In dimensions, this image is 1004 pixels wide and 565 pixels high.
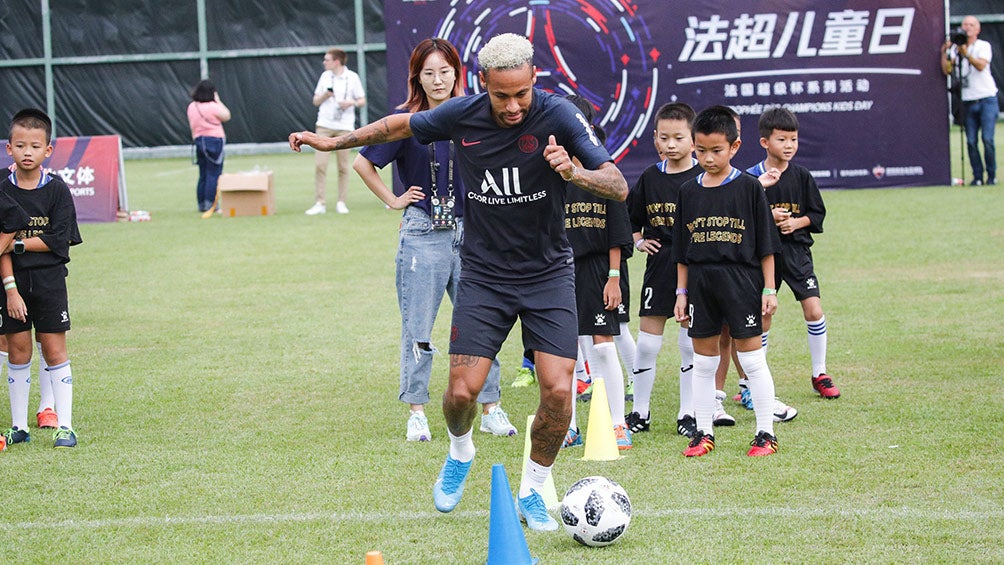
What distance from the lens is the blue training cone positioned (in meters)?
4.84

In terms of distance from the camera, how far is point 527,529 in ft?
18.5

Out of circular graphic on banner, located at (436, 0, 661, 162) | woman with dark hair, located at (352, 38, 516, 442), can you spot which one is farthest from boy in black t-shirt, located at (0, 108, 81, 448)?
circular graphic on banner, located at (436, 0, 661, 162)

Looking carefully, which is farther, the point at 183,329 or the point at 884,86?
the point at 884,86

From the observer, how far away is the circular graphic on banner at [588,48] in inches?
765

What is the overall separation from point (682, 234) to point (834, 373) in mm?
2347

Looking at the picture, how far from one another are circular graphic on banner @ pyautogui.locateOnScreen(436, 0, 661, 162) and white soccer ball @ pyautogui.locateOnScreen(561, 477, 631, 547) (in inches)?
577

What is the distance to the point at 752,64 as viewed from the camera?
65.3 feet

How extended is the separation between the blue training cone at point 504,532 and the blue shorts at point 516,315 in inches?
32.9

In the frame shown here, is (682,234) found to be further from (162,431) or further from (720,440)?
(162,431)

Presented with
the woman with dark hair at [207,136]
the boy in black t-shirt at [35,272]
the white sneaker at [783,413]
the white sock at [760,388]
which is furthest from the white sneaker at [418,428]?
the woman with dark hair at [207,136]

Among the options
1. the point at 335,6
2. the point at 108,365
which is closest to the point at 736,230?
the point at 108,365

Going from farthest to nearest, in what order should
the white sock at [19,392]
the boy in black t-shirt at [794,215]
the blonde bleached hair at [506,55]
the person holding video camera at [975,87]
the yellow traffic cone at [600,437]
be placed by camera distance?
the person holding video camera at [975,87]
the boy in black t-shirt at [794,215]
the white sock at [19,392]
the yellow traffic cone at [600,437]
the blonde bleached hair at [506,55]

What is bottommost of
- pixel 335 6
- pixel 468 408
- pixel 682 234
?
pixel 468 408

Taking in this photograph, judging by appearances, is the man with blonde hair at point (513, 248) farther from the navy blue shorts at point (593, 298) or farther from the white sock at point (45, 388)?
the white sock at point (45, 388)
